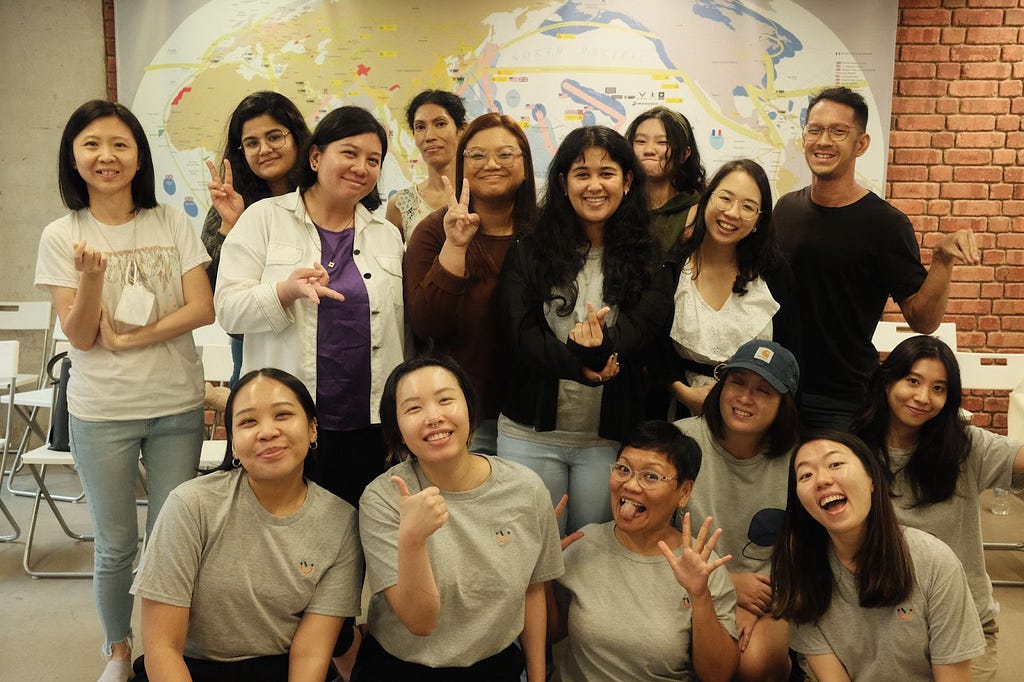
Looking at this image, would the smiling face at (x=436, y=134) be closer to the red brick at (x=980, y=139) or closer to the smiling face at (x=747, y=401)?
the smiling face at (x=747, y=401)

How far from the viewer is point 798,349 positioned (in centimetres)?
229

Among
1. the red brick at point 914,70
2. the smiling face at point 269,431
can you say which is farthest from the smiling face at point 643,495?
the red brick at point 914,70

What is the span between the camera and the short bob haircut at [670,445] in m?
2.01

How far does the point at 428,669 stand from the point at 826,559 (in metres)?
0.93

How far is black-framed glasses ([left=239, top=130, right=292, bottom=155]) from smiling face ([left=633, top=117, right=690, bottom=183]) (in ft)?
3.49

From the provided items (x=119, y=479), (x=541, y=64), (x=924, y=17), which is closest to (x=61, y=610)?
(x=119, y=479)

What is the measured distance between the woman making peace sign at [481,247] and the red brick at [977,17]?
3.28m

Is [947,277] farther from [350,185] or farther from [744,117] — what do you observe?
[744,117]

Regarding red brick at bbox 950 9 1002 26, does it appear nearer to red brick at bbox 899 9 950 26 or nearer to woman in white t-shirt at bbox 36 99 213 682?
red brick at bbox 899 9 950 26

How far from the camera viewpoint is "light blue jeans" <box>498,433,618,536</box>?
84.7 inches

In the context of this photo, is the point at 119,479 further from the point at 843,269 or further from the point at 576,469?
the point at 843,269

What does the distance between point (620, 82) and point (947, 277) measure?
2.30m

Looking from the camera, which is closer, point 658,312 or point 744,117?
point 658,312

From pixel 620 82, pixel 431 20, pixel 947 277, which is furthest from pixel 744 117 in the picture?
pixel 947 277
